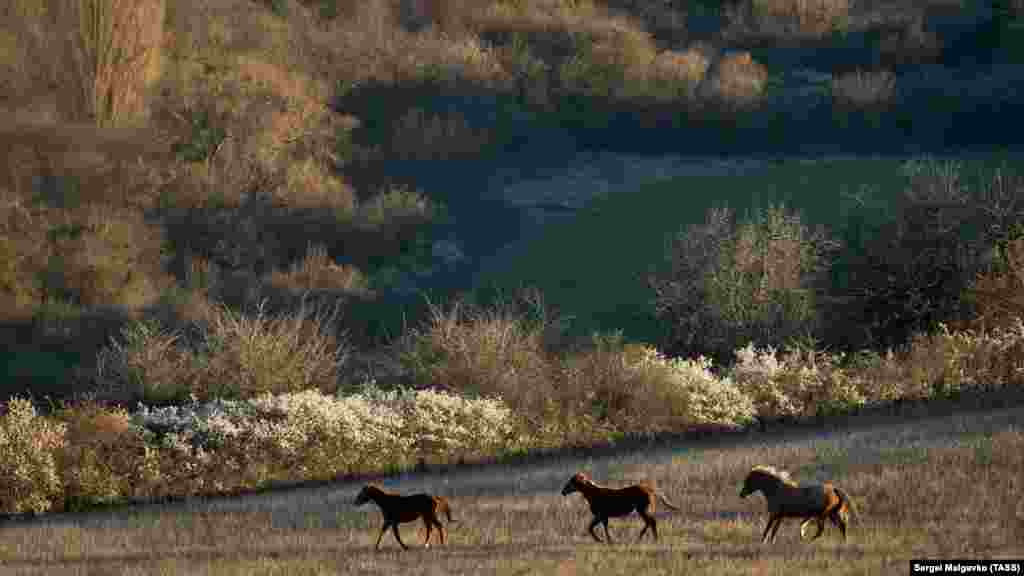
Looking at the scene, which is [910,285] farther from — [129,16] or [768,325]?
[129,16]

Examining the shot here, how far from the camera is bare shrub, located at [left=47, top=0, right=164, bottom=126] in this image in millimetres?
33875

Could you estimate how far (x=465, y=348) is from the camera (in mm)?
18953

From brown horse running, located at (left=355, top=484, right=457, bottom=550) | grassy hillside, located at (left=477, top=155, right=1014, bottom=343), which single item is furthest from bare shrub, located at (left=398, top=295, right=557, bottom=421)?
brown horse running, located at (left=355, top=484, right=457, bottom=550)

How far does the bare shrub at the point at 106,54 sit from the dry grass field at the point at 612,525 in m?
21.4

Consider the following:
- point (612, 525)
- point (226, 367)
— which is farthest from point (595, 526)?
point (226, 367)

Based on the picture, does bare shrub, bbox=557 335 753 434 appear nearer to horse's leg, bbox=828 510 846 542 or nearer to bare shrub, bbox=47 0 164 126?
horse's leg, bbox=828 510 846 542

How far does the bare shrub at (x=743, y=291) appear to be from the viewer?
22.2 metres

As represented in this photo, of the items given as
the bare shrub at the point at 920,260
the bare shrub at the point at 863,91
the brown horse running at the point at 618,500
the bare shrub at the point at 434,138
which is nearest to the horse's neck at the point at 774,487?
the brown horse running at the point at 618,500

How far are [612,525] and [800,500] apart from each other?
193cm

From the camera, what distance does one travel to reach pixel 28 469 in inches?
581

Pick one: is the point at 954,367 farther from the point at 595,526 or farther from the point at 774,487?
the point at 774,487

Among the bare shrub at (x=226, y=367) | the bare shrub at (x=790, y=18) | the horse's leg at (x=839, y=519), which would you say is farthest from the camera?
the bare shrub at (x=790, y=18)

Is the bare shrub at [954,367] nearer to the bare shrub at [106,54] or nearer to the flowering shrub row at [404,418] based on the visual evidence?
the flowering shrub row at [404,418]

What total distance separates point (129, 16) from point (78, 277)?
791 cm
